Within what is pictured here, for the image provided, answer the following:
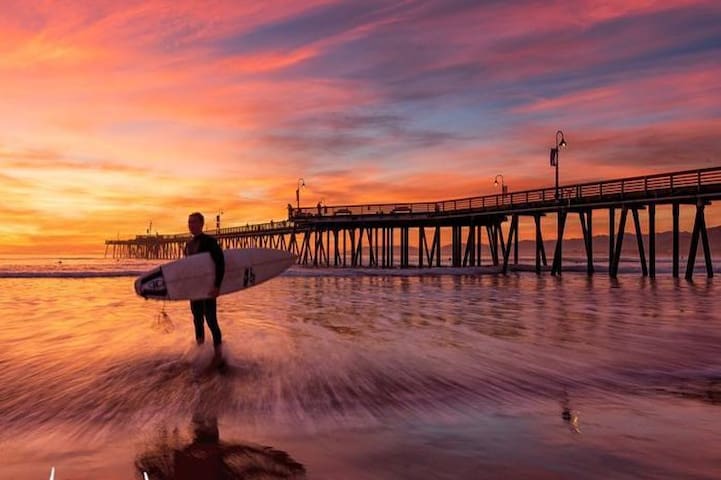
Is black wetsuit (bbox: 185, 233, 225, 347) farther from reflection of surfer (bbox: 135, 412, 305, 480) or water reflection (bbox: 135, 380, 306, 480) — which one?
reflection of surfer (bbox: 135, 412, 305, 480)

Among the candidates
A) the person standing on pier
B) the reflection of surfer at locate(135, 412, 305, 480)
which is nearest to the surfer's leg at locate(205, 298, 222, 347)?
the person standing on pier

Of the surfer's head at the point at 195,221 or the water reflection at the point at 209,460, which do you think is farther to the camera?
the surfer's head at the point at 195,221

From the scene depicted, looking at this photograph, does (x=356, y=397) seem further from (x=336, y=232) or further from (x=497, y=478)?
(x=336, y=232)

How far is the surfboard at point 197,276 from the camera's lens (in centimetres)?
822

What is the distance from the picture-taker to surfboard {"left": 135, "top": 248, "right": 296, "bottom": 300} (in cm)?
822

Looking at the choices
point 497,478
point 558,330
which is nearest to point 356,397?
point 497,478

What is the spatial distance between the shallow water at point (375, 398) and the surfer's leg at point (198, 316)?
0.66ft

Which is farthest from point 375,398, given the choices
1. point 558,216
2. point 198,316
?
point 558,216

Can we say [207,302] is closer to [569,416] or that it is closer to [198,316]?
[198,316]

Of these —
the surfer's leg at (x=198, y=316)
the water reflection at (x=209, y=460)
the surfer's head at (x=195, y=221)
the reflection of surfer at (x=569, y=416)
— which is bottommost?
the reflection of surfer at (x=569, y=416)

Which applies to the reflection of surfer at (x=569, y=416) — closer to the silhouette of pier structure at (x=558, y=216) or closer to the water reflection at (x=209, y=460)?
the water reflection at (x=209, y=460)

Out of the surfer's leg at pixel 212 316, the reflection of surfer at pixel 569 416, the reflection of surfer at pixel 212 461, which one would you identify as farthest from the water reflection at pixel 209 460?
the surfer's leg at pixel 212 316

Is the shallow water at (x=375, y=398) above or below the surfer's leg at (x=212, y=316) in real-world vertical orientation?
below

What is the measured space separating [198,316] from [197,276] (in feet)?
1.97
